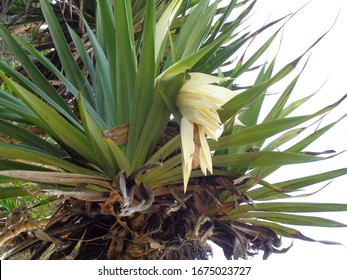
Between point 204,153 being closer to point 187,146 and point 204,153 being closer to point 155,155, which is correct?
point 187,146

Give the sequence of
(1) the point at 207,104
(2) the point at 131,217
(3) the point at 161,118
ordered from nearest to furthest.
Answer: (1) the point at 207,104, (3) the point at 161,118, (2) the point at 131,217

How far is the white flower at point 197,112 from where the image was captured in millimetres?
921

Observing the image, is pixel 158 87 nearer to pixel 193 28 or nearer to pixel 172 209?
pixel 172 209

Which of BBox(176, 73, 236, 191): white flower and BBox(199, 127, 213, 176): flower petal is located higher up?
BBox(176, 73, 236, 191): white flower

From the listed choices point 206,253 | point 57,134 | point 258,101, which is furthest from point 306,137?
point 57,134

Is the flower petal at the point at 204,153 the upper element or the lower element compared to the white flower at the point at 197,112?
lower

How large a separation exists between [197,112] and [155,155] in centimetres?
20

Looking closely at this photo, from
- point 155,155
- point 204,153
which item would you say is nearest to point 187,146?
point 204,153

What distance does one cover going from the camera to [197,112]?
3.07 feet

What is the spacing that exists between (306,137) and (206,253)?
411mm

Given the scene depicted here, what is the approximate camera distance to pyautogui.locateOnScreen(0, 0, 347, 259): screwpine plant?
0.96 meters

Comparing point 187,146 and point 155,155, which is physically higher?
point 187,146

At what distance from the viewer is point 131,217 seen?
3.77ft

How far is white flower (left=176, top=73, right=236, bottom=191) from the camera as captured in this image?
3.02ft
